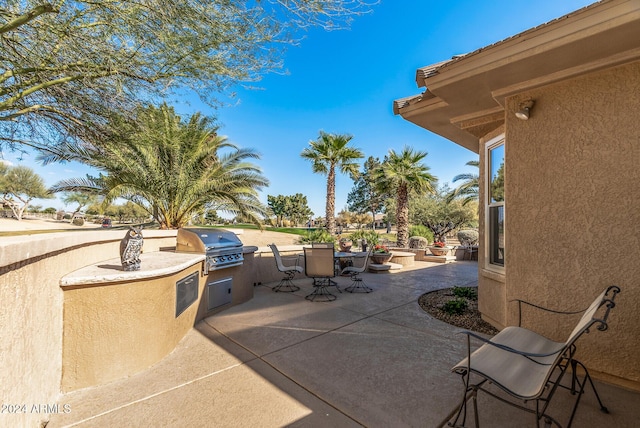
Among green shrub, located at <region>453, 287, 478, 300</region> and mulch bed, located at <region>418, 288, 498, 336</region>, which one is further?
green shrub, located at <region>453, 287, 478, 300</region>

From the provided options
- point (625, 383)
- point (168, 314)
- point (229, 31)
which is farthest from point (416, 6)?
point (168, 314)

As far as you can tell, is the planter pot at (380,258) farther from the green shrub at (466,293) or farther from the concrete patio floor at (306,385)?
the concrete patio floor at (306,385)

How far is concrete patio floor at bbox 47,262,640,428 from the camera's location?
2383 millimetres

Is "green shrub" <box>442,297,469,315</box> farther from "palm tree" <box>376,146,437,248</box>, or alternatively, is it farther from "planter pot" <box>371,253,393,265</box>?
"palm tree" <box>376,146,437,248</box>

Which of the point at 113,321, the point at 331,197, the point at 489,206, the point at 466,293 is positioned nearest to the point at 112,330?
the point at 113,321

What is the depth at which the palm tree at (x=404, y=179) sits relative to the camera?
1592cm

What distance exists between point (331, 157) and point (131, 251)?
50.2 feet

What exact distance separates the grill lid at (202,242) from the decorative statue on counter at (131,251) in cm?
153

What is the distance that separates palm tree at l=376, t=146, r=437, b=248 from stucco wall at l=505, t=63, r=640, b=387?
12.3 m

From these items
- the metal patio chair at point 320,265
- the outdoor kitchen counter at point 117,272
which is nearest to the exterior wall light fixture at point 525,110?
the metal patio chair at point 320,265

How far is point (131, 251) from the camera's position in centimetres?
325

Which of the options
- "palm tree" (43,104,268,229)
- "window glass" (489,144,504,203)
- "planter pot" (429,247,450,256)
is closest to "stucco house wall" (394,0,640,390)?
"window glass" (489,144,504,203)

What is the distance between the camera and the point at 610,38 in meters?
2.75

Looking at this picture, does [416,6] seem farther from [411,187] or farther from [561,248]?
[411,187]
